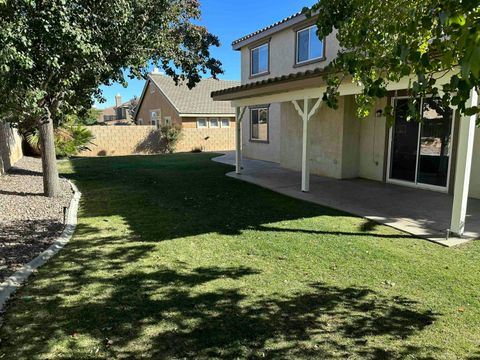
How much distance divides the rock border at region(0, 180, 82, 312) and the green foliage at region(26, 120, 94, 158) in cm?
1213

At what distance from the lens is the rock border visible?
4170 mm

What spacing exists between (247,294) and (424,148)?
7.70 m

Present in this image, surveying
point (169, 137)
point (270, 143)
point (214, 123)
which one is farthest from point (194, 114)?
point (270, 143)

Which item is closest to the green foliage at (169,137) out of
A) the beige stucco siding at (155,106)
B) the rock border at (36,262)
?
the beige stucco siding at (155,106)

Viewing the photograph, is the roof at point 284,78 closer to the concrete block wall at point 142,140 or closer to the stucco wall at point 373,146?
the stucco wall at point 373,146

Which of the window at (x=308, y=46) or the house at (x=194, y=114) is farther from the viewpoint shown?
the house at (x=194, y=114)

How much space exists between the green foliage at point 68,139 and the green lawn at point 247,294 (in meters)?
12.9

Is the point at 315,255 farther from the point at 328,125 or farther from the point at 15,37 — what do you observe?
the point at 328,125

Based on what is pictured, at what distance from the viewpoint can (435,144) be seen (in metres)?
9.52

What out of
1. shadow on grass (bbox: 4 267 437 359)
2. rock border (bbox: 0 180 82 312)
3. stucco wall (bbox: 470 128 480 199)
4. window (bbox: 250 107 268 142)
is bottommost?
shadow on grass (bbox: 4 267 437 359)

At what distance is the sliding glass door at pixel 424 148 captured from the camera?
923cm

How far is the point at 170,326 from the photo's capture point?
3531 millimetres

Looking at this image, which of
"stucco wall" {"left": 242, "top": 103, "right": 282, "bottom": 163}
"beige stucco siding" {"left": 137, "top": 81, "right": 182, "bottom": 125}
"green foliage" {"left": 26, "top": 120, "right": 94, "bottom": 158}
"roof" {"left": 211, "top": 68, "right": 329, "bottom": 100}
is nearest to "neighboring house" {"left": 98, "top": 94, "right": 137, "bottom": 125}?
"beige stucco siding" {"left": 137, "top": 81, "right": 182, "bottom": 125}

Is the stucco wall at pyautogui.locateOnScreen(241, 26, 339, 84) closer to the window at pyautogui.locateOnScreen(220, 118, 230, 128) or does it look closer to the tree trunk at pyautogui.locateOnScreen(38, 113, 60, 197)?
the tree trunk at pyautogui.locateOnScreen(38, 113, 60, 197)
